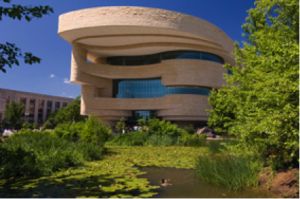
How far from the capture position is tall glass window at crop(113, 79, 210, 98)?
35391mm

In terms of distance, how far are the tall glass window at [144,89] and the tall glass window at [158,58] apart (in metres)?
3.61

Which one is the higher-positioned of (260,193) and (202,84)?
(202,84)

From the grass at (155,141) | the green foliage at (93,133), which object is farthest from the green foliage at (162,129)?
the green foliage at (93,133)

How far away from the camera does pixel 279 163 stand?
564 centimetres

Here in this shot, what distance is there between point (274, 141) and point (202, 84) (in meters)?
30.8

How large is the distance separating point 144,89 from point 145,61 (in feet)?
18.1

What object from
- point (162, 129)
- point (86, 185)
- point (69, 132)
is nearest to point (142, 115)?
point (162, 129)

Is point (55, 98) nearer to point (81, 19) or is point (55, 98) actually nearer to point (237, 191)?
point (81, 19)

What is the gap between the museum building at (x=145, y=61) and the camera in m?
30.4

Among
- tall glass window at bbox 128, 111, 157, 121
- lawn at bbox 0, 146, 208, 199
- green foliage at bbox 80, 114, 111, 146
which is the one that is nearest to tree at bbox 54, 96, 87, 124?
tall glass window at bbox 128, 111, 157, 121

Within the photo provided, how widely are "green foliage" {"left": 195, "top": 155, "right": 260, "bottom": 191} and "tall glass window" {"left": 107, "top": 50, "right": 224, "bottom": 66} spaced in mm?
31105

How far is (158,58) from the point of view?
127ft

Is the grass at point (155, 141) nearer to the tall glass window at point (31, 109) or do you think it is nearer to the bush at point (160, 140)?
the bush at point (160, 140)

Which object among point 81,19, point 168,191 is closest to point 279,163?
point 168,191
